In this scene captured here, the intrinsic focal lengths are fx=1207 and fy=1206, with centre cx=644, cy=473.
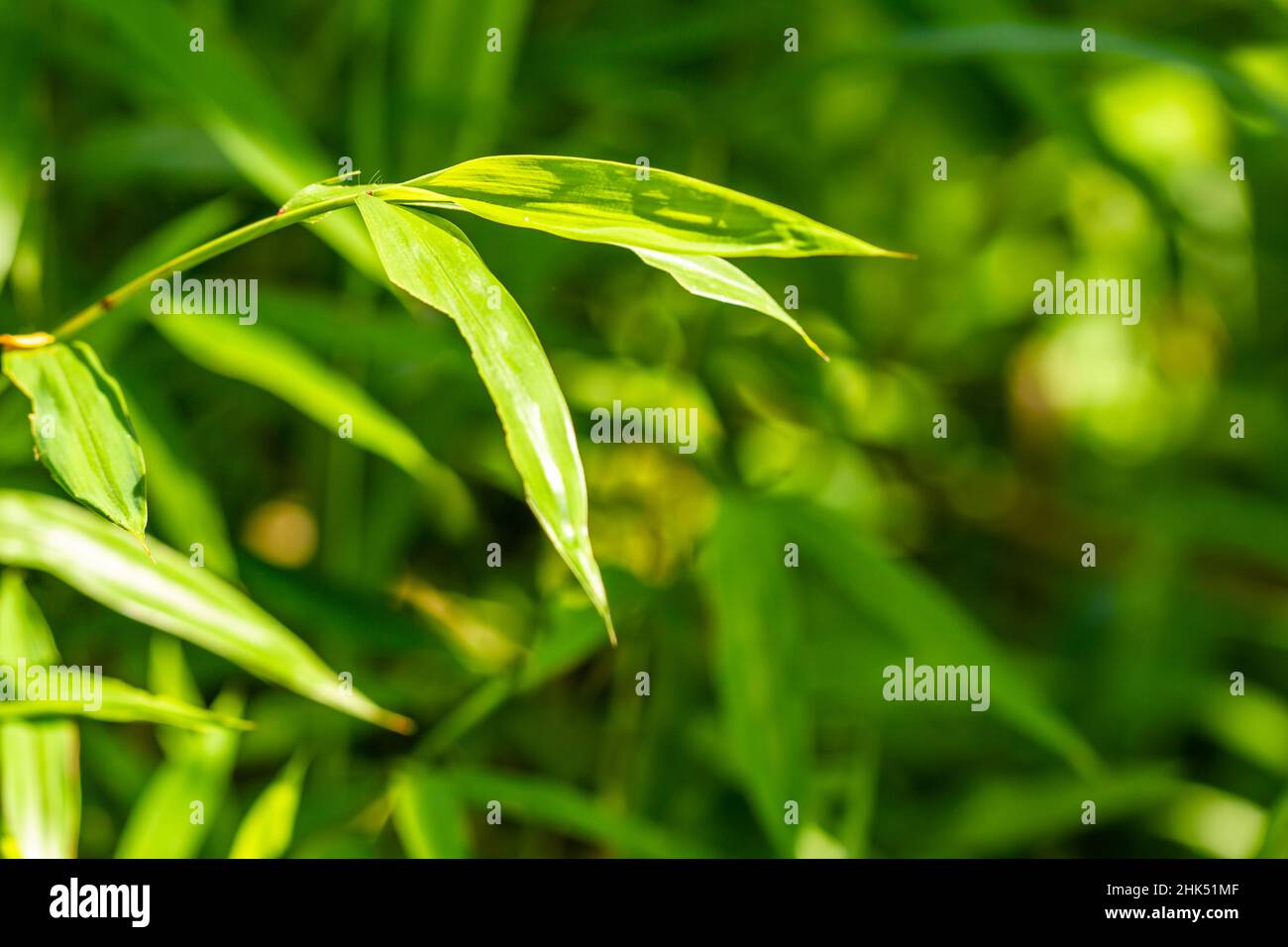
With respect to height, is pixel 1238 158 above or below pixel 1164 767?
above

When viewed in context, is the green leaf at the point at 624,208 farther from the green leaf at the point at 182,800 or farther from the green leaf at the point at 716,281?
the green leaf at the point at 182,800

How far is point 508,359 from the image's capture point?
366 mm

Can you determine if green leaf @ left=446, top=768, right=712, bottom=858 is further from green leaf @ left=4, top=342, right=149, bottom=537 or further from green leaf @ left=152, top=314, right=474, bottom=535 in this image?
green leaf @ left=4, top=342, right=149, bottom=537

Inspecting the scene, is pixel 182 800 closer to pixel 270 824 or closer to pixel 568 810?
pixel 270 824

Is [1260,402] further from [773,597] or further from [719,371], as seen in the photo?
[773,597]

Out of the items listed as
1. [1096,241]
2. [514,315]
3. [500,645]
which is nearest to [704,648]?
[500,645]
